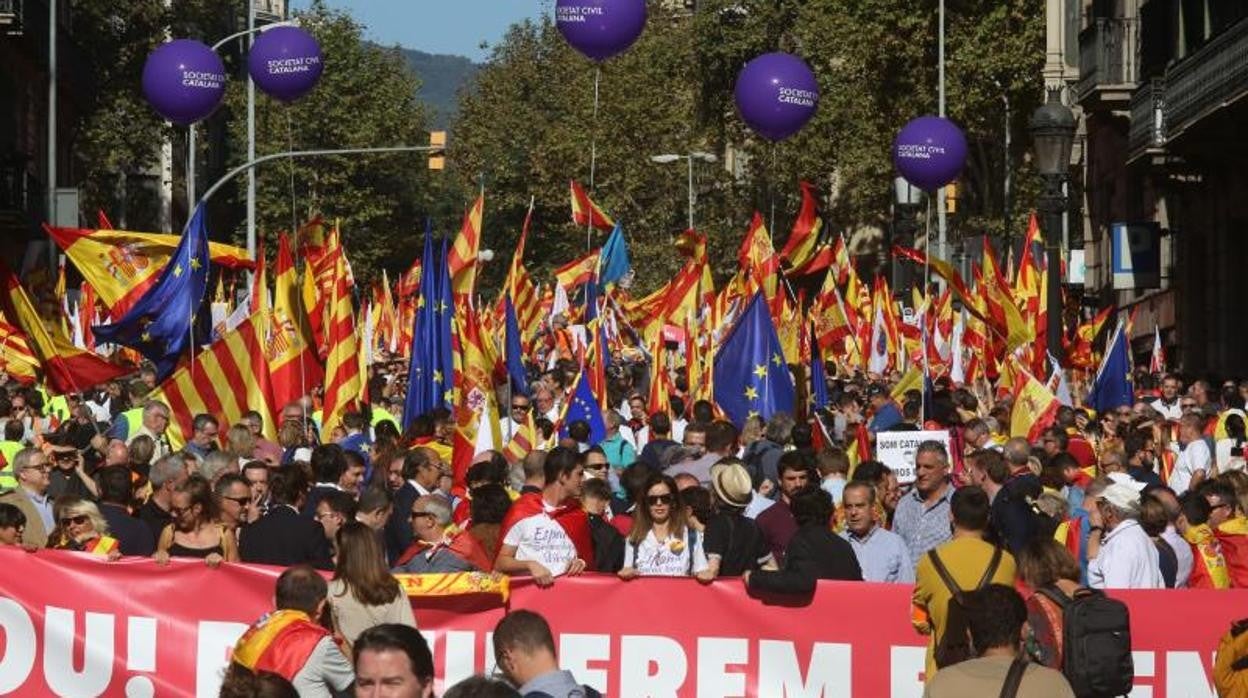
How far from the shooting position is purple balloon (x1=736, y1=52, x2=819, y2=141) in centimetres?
2956

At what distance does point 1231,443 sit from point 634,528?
7.49 meters

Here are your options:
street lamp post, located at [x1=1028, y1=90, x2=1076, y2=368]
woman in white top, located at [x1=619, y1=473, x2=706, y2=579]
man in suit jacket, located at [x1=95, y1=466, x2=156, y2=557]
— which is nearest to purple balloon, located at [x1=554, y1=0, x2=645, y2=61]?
street lamp post, located at [x1=1028, y1=90, x2=1076, y2=368]

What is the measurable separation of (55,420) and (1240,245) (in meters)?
19.0

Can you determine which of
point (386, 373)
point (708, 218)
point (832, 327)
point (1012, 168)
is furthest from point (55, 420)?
point (708, 218)

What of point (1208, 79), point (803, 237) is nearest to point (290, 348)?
point (1208, 79)

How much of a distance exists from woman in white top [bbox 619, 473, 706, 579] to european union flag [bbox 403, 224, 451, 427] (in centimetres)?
913

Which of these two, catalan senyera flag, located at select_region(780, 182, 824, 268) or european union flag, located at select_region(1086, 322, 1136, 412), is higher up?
catalan senyera flag, located at select_region(780, 182, 824, 268)

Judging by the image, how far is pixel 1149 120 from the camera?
35625 mm

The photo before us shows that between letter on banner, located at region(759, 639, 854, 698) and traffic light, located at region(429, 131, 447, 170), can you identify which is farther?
traffic light, located at region(429, 131, 447, 170)

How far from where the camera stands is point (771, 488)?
16.2 m

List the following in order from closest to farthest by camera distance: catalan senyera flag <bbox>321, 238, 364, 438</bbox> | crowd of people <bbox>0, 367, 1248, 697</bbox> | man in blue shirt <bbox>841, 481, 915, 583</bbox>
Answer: crowd of people <bbox>0, 367, 1248, 697</bbox>, man in blue shirt <bbox>841, 481, 915, 583</bbox>, catalan senyera flag <bbox>321, 238, 364, 438</bbox>

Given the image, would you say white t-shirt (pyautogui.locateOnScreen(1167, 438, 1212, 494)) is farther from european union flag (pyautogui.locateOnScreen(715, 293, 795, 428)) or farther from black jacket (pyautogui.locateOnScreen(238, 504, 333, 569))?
black jacket (pyautogui.locateOnScreen(238, 504, 333, 569))

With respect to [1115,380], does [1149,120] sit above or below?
above

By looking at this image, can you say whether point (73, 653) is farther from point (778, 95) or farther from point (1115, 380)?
point (778, 95)
